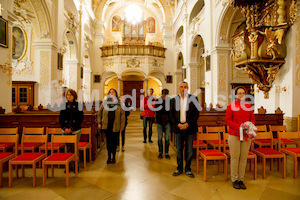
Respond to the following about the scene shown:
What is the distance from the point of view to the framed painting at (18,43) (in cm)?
877

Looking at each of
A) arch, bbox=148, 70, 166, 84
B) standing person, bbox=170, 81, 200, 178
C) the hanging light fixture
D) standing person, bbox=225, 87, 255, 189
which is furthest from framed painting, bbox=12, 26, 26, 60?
the hanging light fixture

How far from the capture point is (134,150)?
17.1ft

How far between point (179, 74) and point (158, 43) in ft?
11.9

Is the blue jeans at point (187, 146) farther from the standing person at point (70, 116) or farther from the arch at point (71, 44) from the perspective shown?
the arch at point (71, 44)

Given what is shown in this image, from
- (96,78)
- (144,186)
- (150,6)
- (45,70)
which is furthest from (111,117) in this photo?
(150,6)

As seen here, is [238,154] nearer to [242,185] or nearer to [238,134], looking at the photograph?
[238,134]

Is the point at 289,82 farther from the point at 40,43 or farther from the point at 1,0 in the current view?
the point at 40,43

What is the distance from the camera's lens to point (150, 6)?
18.8 m

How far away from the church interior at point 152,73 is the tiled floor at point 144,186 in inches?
0.7

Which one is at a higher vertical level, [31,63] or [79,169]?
[31,63]

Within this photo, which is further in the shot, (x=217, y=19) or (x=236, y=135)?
(x=217, y=19)

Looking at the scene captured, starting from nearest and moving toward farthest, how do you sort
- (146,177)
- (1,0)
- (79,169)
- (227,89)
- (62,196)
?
(62,196), (146,177), (79,169), (1,0), (227,89)

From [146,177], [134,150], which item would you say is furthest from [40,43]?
[146,177]

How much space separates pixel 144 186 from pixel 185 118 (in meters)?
1.37
